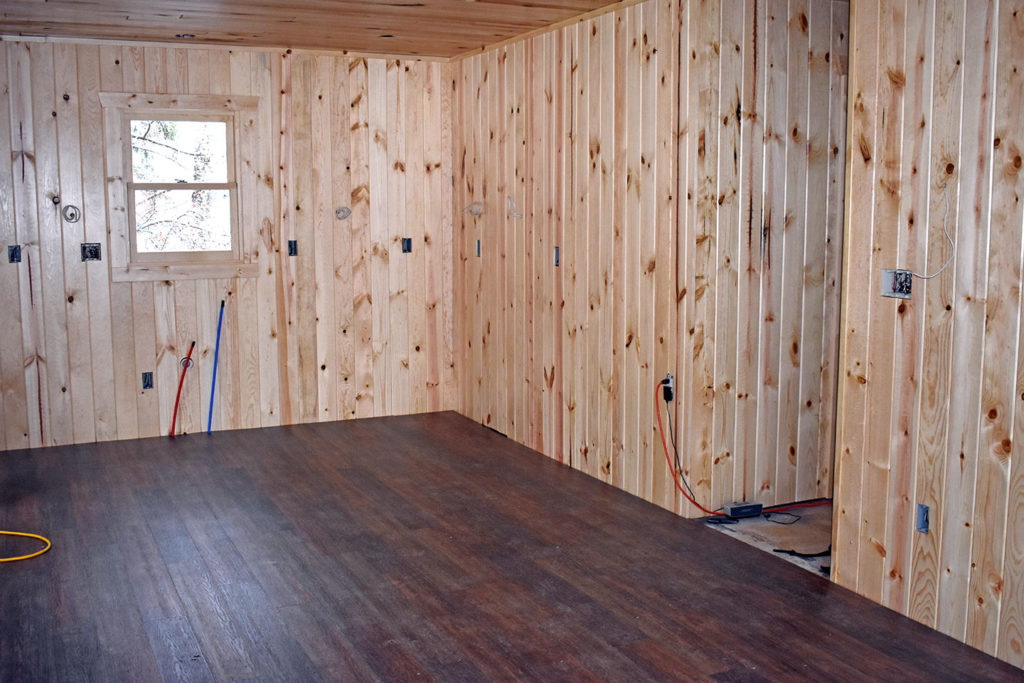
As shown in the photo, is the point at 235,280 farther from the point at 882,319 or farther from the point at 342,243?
the point at 882,319

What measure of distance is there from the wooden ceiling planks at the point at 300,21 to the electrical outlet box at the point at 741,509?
8.85 feet

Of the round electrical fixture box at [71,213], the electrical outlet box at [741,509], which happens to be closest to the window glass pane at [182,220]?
the round electrical fixture box at [71,213]

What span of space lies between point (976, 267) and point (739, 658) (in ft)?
5.07

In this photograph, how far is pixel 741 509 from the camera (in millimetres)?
4902

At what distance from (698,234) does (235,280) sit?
11.6ft

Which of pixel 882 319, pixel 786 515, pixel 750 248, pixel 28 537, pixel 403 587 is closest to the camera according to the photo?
pixel 882 319

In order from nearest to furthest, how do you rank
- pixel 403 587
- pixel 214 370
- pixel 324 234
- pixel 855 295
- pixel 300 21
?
pixel 855 295 → pixel 403 587 → pixel 300 21 → pixel 214 370 → pixel 324 234

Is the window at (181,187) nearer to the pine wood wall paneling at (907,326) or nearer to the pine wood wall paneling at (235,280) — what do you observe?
the pine wood wall paneling at (235,280)

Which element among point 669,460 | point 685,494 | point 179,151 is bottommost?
point 685,494

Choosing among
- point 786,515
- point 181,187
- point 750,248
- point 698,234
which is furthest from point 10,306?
point 786,515

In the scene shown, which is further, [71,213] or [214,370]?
[214,370]

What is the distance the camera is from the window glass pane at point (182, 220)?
6566 mm

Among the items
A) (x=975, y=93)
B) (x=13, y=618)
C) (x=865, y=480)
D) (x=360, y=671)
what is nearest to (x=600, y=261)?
(x=865, y=480)

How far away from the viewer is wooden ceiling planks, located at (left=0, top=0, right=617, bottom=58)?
202 inches
